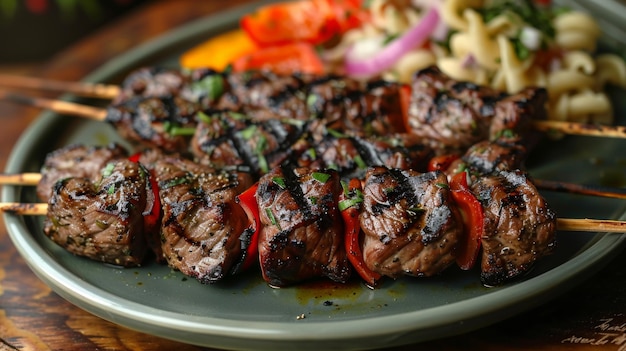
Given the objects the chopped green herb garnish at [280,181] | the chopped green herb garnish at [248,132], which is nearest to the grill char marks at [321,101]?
the chopped green herb garnish at [248,132]

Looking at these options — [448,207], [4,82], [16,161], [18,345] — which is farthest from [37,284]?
[448,207]

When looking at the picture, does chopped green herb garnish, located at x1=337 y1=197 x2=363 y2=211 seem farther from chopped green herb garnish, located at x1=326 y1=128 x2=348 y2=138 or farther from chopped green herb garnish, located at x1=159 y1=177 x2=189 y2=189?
chopped green herb garnish, located at x1=159 y1=177 x2=189 y2=189

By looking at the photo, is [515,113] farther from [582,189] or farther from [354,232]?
[354,232]

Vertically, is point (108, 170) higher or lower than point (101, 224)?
higher

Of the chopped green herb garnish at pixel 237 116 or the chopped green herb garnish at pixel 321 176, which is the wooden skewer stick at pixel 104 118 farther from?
the chopped green herb garnish at pixel 321 176

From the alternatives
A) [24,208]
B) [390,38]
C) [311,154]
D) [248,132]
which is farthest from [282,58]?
[24,208]

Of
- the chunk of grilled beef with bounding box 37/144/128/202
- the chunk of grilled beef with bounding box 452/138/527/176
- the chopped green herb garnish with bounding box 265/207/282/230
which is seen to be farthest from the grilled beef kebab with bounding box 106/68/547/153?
the chopped green herb garnish with bounding box 265/207/282/230
